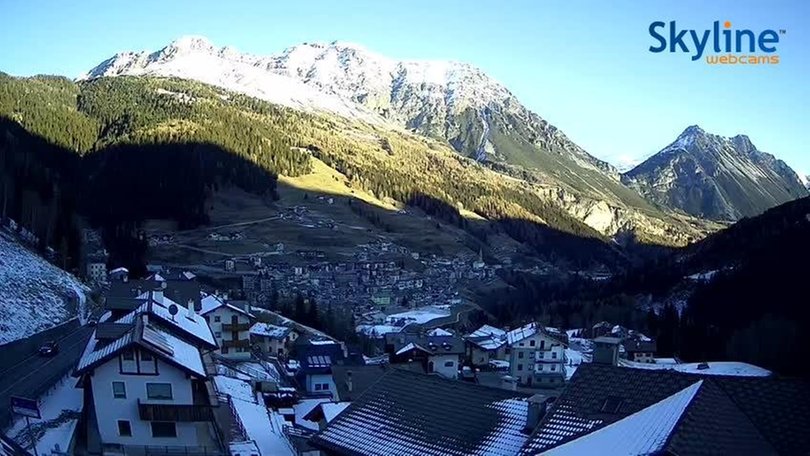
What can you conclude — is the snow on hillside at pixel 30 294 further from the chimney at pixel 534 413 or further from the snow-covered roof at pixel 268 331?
the chimney at pixel 534 413

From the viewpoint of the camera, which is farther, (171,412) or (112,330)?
(112,330)

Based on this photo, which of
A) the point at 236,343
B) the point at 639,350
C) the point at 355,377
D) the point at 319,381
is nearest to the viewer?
the point at 355,377

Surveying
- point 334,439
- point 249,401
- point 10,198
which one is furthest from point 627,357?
point 10,198

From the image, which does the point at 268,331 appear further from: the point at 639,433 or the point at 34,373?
the point at 639,433

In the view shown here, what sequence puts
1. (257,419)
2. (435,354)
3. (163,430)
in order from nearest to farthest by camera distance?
1. (163,430)
2. (257,419)
3. (435,354)

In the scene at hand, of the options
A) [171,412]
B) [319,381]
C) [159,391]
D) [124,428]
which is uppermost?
[159,391]

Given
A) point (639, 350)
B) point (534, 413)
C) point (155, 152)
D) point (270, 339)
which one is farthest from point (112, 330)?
point (155, 152)
